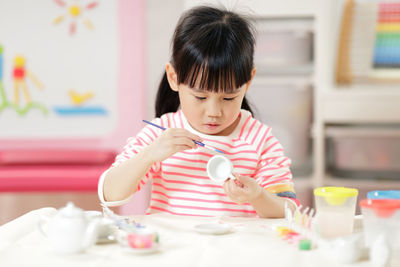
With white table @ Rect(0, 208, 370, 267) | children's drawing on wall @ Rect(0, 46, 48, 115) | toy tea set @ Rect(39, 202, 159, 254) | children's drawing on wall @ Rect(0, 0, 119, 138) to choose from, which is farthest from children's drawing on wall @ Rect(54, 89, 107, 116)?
toy tea set @ Rect(39, 202, 159, 254)

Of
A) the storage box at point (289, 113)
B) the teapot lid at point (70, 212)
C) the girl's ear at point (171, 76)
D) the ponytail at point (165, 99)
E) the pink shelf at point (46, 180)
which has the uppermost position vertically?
the girl's ear at point (171, 76)

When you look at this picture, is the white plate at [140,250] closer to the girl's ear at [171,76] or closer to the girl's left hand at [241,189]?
the girl's left hand at [241,189]

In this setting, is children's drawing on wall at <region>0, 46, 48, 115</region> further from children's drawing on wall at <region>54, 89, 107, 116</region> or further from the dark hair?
the dark hair

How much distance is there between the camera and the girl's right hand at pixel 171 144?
1.28 m

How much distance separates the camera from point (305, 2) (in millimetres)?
2994

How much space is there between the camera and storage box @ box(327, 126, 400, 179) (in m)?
3.02

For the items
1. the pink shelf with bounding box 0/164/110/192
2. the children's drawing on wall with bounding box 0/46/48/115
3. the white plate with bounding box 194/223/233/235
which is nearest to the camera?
the white plate with bounding box 194/223/233/235

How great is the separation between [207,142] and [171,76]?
195 mm

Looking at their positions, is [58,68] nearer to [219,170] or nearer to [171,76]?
[171,76]

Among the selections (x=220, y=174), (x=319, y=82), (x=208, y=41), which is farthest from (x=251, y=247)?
(x=319, y=82)

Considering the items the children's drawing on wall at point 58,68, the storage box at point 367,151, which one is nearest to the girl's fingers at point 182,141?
the storage box at point 367,151

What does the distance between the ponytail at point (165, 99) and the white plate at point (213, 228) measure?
1.70 feet

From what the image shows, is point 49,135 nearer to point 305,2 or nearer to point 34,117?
point 34,117

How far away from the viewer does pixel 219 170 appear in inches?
48.1
